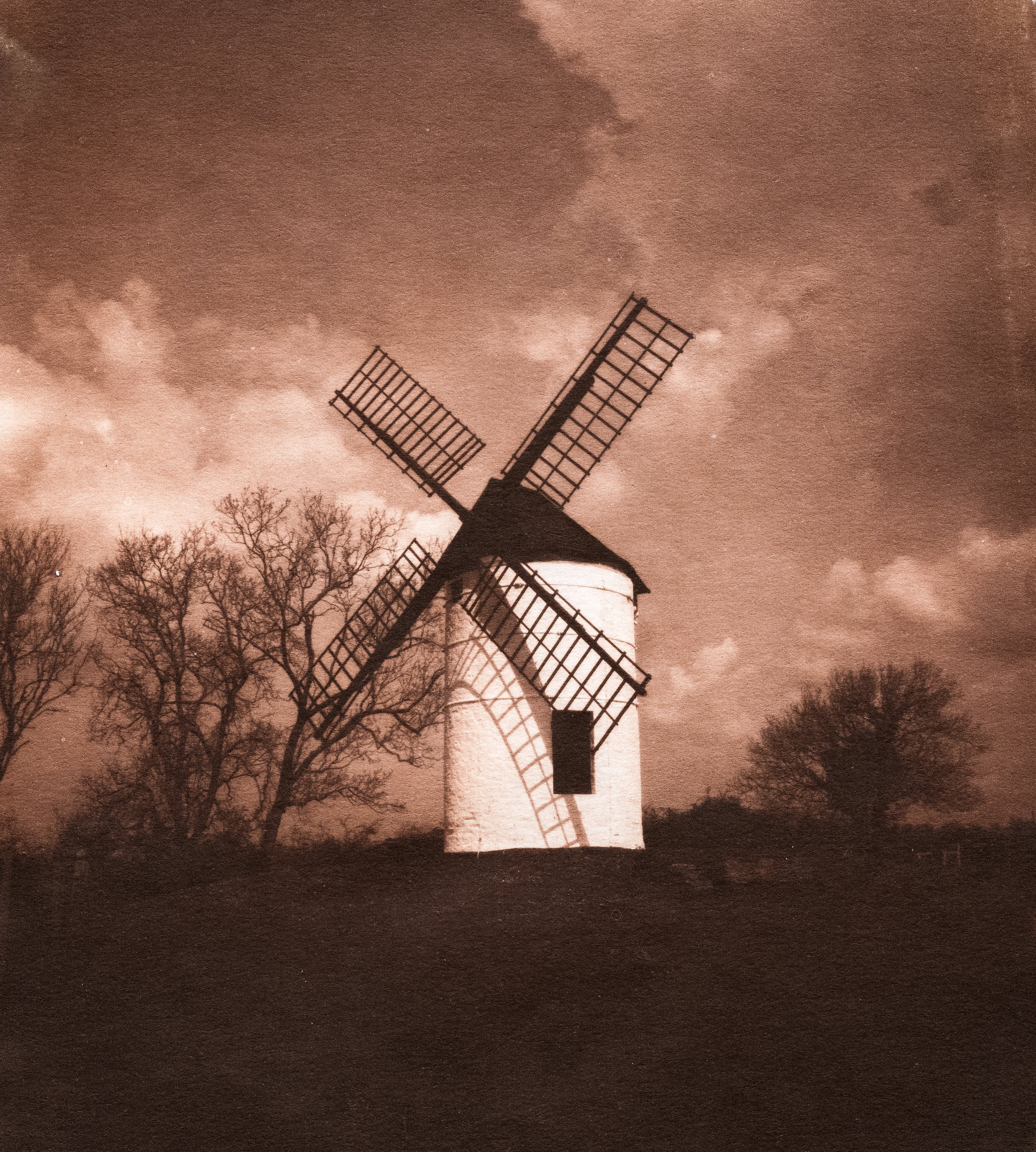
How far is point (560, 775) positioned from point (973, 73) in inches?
323

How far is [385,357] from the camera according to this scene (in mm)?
9219

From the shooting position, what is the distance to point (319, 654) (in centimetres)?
1127

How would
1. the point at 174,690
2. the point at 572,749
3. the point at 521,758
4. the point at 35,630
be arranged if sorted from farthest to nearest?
1. the point at 174,690
2. the point at 35,630
3. the point at 572,749
4. the point at 521,758

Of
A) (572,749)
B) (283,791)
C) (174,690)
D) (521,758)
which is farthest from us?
(174,690)

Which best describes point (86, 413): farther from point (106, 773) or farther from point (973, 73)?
point (973, 73)

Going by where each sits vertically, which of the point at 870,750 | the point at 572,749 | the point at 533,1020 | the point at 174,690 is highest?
the point at 174,690

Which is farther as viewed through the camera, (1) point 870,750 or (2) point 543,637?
(1) point 870,750

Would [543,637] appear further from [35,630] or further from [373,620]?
[35,630]

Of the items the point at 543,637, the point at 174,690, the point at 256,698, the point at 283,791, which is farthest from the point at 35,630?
the point at 543,637

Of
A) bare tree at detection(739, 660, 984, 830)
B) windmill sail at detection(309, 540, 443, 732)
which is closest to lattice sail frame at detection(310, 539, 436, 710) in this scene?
windmill sail at detection(309, 540, 443, 732)

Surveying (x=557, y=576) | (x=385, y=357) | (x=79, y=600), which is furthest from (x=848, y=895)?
(x=79, y=600)

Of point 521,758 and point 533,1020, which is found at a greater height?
point 521,758

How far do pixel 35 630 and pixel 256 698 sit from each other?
2.72 m

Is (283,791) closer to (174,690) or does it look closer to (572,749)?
(174,690)
